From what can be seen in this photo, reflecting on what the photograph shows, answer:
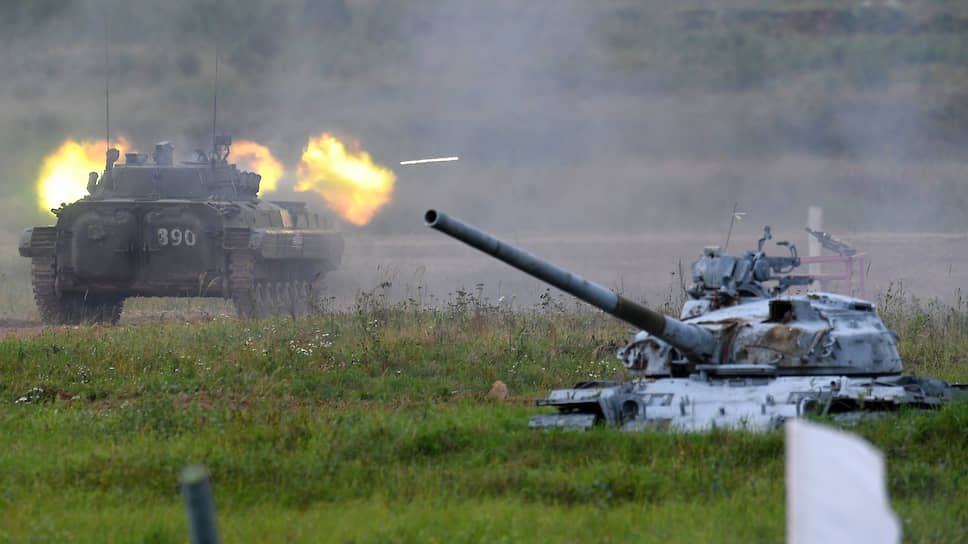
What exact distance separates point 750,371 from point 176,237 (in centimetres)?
1322

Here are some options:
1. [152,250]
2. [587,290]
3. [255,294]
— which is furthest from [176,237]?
[587,290]

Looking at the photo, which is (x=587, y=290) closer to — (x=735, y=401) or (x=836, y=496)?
(x=735, y=401)

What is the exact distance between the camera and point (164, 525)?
16.5 ft

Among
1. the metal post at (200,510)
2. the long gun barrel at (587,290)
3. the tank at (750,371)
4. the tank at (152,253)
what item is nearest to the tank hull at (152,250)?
the tank at (152,253)

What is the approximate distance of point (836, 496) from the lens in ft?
3.68

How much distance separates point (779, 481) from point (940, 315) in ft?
34.6

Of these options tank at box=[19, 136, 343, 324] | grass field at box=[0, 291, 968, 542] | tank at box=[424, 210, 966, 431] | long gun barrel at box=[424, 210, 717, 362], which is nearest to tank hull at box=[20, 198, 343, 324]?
tank at box=[19, 136, 343, 324]

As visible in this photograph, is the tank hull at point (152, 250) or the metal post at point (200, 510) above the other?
the tank hull at point (152, 250)

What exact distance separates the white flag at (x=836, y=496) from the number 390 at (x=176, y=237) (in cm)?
1818

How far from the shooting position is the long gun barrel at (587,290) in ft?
18.8

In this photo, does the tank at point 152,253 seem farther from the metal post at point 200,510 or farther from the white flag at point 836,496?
the white flag at point 836,496

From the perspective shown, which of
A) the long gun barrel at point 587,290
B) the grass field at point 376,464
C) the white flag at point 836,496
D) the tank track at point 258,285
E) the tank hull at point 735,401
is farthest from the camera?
the tank track at point 258,285

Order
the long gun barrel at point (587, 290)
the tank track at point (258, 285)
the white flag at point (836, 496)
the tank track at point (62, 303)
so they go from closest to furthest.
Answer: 1. the white flag at point (836, 496)
2. the long gun barrel at point (587, 290)
3. the tank track at point (258, 285)
4. the tank track at point (62, 303)

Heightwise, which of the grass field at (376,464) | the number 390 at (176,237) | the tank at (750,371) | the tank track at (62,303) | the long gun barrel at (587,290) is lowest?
the grass field at (376,464)
